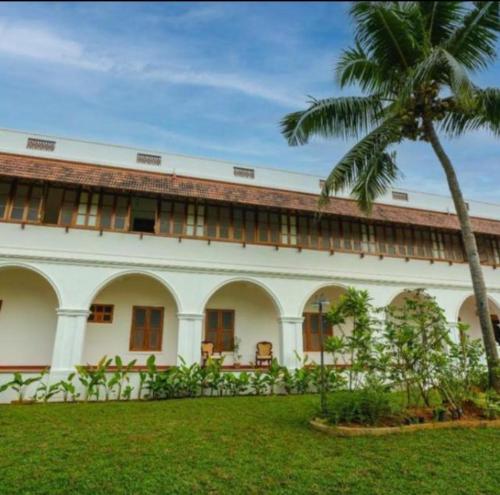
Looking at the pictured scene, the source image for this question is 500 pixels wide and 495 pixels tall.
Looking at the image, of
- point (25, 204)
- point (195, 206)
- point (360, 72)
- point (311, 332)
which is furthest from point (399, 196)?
point (25, 204)

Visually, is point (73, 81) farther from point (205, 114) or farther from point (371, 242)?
point (371, 242)

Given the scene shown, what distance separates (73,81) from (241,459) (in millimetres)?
4577

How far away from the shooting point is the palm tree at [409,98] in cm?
686

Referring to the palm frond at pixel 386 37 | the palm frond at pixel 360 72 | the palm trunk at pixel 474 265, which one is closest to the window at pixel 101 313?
the palm frond at pixel 360 72

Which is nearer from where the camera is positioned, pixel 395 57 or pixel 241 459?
pixel 241 459

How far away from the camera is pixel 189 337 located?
33.2 feet

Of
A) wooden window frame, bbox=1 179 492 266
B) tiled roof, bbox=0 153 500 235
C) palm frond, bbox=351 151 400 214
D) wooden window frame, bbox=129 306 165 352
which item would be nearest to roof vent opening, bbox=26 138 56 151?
tiled roof, bbox=0 153 500 235

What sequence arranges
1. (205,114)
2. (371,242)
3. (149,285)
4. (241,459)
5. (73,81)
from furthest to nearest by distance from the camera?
(371,242) < (149,285) < (241,459) < (205,114) < (73,81)

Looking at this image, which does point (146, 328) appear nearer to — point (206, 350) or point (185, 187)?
point (206, 350)

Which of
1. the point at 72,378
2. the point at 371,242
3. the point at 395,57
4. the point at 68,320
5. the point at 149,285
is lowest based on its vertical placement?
the point at 72,378

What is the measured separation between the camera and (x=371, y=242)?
12.8 metres

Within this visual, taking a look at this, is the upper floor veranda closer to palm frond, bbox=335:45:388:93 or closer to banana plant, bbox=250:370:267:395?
banana plant, bbox=250:370:267:395

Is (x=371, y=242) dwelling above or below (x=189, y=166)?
below

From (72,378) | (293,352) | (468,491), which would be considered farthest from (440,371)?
(72,378)
